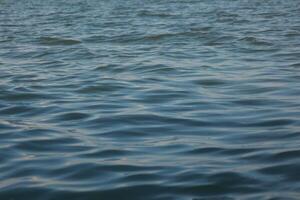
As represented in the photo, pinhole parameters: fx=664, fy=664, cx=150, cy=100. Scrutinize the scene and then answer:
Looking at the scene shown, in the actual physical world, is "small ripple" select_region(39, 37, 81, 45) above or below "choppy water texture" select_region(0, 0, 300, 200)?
below

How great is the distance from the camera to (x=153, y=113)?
802cm

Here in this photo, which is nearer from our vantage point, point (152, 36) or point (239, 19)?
point (152, 36)

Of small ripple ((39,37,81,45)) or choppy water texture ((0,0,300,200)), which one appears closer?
choppy water texture ((0,0,300,200))

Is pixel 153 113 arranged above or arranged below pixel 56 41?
above

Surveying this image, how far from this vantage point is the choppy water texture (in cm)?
549

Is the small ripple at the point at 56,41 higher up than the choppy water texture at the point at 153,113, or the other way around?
the choppy water texture at the point at 153,113

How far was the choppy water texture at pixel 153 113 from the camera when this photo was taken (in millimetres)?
5492

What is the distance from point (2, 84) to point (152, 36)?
6.02m

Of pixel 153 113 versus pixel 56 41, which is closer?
pixel 153 113

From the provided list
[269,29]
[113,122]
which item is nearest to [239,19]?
[269,29]

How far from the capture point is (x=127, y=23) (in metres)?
18.7

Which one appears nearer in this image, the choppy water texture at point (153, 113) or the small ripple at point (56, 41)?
the choppy water texture at point (153, 113)

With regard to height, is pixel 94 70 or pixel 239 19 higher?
pixel 94 70

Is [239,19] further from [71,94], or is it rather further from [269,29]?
[71,94]
